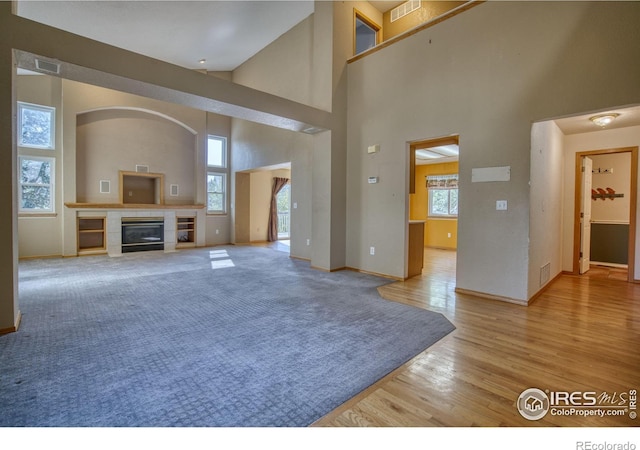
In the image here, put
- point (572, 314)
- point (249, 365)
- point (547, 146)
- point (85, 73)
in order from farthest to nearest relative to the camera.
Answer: point (547, 146)
point (572, 314)
point (85, 73)
point (249, 365)

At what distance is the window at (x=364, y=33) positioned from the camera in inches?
235

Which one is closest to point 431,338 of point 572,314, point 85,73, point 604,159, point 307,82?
point 572,314

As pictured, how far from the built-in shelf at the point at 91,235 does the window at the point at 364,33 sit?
6941mm

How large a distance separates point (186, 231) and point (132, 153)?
2431 millimetres

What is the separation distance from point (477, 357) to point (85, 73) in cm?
440

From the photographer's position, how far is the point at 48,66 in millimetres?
2865

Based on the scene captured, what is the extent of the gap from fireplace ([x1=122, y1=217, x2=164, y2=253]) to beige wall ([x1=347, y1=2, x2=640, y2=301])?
221 inches

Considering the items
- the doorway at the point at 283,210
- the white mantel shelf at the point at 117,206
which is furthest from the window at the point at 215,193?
the doorway at the point at 283,210

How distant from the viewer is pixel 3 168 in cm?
257

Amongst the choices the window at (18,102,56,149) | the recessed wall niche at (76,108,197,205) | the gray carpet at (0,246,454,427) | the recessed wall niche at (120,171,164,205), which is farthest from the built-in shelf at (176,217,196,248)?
the gray carpet at (0,246,454,427)

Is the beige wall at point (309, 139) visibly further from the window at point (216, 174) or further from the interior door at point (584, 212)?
the interior door at point (584, 212)

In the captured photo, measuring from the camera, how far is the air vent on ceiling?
280 centimetres

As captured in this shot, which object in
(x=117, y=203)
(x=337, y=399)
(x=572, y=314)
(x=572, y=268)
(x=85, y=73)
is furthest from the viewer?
(x=117, y=203)

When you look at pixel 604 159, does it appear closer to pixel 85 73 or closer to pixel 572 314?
pixel 572 314
